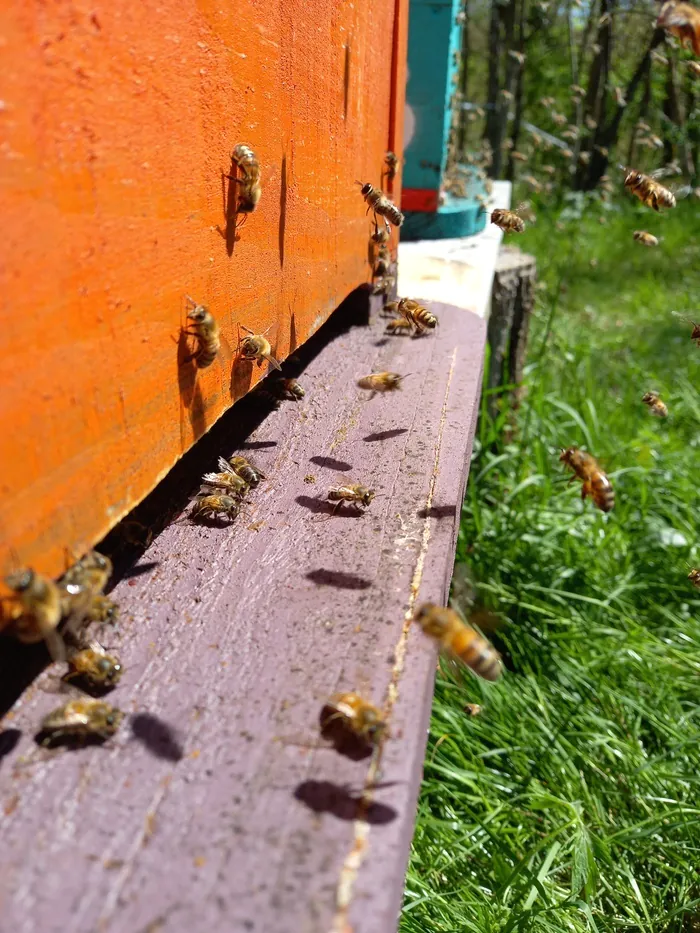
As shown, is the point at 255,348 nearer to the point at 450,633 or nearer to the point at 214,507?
A: the point at 214,507

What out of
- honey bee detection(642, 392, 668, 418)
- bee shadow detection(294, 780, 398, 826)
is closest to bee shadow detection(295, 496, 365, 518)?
bee shadow detection(294, 780, 398, 826)

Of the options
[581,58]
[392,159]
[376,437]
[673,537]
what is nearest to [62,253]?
[376,437]

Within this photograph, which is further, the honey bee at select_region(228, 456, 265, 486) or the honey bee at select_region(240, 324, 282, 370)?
the honey bee at select_region(228, 456, 265, 486)

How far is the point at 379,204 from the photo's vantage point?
2623 millimetres

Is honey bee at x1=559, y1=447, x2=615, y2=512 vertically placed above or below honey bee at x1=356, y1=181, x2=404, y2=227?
below

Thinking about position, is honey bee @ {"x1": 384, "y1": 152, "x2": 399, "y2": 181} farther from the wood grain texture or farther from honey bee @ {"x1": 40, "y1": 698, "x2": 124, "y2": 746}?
honey bee @ {"x1": 40, "y1": 698, "x2": 124, "y2": 746}

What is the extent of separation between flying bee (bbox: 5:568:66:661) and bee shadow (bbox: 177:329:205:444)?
18.6 inches

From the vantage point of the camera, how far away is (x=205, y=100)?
1309 mm

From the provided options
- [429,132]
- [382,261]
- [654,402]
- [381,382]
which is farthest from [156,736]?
[429,132]

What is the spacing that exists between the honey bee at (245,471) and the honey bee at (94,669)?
675 millimetres

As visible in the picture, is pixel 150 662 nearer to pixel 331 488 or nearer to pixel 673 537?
pixel 331 488

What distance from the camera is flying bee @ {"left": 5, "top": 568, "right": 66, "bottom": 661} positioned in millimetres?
944

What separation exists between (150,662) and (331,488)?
640 mm

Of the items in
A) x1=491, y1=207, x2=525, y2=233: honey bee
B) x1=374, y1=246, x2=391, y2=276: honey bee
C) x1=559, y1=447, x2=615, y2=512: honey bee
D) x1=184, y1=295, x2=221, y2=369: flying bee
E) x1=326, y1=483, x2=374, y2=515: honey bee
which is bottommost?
x1=559, y1=447, x2=615, y2=512: honey bee
